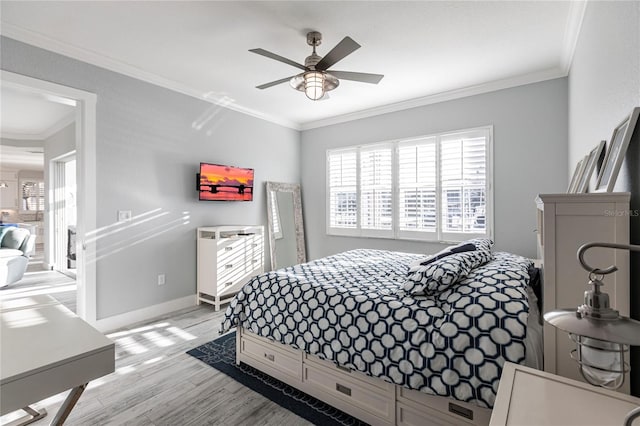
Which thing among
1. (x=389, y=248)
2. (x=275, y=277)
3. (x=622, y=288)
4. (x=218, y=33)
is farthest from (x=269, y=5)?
(x=389, y=248)

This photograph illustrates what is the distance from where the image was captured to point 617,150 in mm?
1297

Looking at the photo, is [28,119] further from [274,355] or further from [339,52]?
[274,355]

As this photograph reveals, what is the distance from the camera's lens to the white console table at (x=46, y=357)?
0.88m

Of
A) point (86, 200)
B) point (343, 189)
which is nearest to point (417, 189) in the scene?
point (343, 189)

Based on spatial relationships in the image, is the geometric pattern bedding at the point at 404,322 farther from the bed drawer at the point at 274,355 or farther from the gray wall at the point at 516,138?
the gray wall at the point at 516,138

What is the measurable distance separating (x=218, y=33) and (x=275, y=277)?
84.8 inches

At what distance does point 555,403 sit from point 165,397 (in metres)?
2.25

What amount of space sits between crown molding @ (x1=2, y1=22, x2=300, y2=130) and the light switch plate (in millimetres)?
1481

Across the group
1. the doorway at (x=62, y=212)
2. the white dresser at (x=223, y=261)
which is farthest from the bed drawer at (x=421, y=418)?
the doorway at (x=62, y=212)

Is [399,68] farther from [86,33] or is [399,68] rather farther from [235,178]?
[86,33]

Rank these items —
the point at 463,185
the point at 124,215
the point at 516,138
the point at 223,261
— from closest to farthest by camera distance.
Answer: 1. the point at 124,215
2. the point at 516,138
3. the point at 223,261
4. the point at 463,185

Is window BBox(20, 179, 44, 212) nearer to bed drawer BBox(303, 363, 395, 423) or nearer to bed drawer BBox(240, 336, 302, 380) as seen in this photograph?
bed drawer BBox(240, 336, 302, 380)

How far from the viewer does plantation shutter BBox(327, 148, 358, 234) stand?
4980mm

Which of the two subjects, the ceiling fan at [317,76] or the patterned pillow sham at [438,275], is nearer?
the patterned pillow sham at [438,275]
